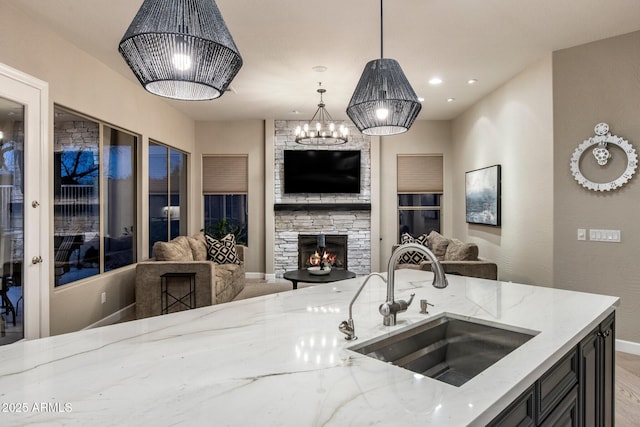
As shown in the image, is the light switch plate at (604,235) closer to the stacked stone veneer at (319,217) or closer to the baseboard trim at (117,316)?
the stacked stone veneer at (319,217)

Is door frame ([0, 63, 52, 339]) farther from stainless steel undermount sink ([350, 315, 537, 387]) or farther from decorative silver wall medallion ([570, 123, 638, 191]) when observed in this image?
decorative silver wall medallion ([570, 123, 638, 191])

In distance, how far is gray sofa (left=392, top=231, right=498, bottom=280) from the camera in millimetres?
4109

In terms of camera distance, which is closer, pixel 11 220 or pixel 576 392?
pixel 576 392

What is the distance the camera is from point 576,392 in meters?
1.40

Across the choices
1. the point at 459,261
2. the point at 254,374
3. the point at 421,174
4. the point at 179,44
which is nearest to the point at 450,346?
the point at 254,374

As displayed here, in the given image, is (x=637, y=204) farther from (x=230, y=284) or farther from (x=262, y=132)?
(x=262, y=132)

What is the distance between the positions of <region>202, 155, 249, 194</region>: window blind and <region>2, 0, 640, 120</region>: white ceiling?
6.96 ft

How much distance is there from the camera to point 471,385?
0.96 m

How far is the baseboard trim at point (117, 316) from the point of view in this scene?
3969mm

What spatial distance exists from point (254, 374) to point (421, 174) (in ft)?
20.5

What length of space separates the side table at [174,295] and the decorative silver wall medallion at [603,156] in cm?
410

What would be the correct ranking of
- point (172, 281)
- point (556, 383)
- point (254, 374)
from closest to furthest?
point (254, 374)
point (556, 383)
point (172, 281)

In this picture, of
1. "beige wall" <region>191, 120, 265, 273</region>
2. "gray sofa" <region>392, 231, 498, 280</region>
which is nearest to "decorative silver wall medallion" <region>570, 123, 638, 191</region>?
"gray sofa" <region>392, 231, 498, 280</region>

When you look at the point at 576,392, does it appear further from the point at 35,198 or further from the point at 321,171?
the point at 321,171
